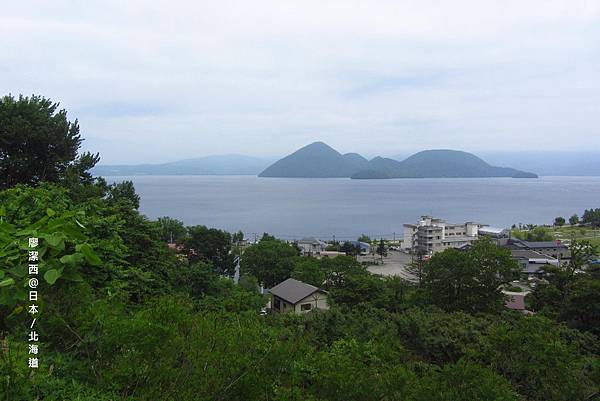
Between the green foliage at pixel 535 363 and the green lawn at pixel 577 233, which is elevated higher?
the green foliage at pixel 535 363

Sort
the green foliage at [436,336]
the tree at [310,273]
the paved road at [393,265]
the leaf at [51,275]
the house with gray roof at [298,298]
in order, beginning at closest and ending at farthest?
the leaf at [51,275], the green foliage at [436,336], the house with gray roof at [298,298], the tree at [310,273], the paved road at [393,265]

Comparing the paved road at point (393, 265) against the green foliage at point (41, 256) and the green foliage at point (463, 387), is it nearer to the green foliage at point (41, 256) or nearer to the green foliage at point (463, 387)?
the green foliage at point (463, 387)

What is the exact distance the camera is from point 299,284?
1664 cm

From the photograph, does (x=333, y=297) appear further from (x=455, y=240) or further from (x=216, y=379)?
(x=455, y=240)

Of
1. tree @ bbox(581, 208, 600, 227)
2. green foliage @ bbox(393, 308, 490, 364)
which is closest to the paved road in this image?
green foliage @ bbox(393, 308, 490, 364)

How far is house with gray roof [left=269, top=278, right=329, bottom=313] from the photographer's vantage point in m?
14.5

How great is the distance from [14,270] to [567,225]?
75.4 m

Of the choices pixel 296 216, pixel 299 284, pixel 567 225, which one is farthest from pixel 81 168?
pixel 567 225

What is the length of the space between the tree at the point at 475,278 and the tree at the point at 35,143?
12254mm

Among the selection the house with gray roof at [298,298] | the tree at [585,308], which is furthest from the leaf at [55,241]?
the tree at [585,308]

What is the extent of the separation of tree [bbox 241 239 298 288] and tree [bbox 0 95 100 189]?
42.3ft

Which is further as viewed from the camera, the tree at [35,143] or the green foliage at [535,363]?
the tree at [35,143]

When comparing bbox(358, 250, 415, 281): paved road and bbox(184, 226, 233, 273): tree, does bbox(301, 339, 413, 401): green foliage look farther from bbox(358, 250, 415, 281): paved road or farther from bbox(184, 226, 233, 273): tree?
bbox(358, 250, 415, 281): paved road

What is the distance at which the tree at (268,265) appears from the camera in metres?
24.1
